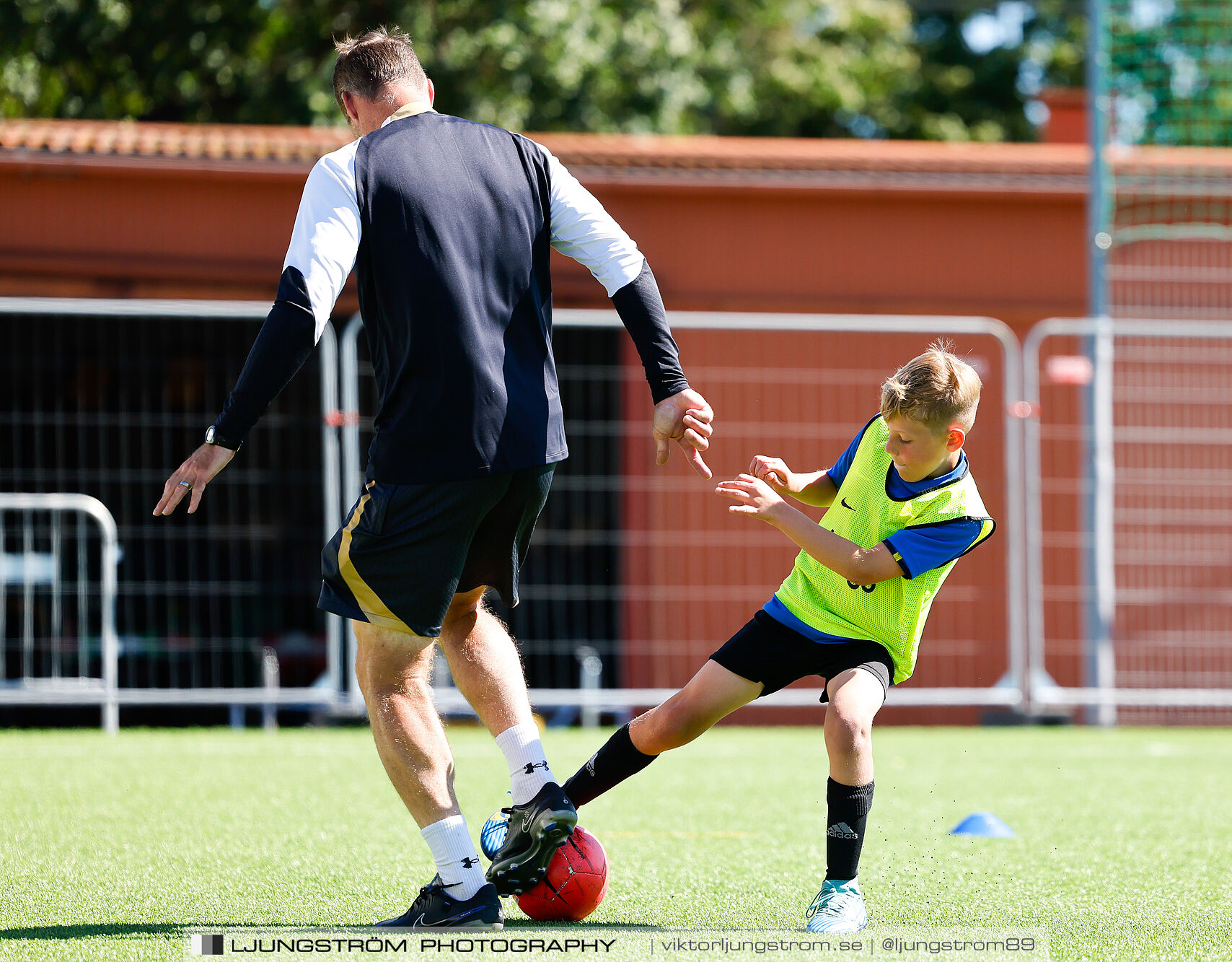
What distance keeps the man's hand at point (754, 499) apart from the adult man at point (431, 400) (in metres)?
0.18

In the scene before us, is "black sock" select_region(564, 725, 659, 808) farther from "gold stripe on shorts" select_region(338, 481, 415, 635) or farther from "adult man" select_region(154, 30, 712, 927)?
"gold stripe on shorts" select_region(338, 481, 415, 635)

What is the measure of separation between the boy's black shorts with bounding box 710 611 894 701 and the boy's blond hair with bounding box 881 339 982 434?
1.81 ft

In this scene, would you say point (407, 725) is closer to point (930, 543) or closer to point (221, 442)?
point (221, 442)

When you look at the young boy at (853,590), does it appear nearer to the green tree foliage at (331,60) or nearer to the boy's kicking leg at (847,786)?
the boy's kicking leg at (847,786)

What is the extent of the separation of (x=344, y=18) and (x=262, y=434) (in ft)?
26.1

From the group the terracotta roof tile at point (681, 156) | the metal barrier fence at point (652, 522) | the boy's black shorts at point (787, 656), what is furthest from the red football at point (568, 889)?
the terracotta roof tile at point (681, 156)

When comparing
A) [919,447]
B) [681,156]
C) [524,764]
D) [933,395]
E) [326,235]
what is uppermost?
[681,156]

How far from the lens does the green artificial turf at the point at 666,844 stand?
3158mm

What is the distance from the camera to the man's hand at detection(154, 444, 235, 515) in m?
2.94

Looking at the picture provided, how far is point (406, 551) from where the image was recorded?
305cm

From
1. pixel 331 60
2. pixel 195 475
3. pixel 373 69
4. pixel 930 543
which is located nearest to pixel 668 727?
pixel 930 543

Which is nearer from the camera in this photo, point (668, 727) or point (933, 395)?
point (933, 395)

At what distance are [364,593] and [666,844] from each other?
1634 millimetres

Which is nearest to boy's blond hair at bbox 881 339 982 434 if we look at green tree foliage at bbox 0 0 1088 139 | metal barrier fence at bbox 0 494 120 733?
metal barrier fence at bbox 0 494 120 733
